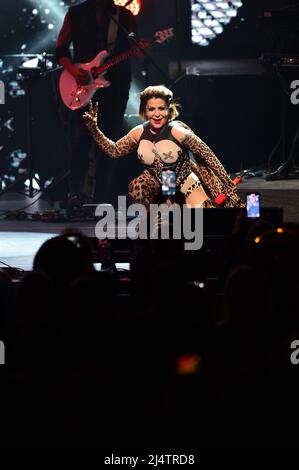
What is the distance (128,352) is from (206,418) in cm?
28

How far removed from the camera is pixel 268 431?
10.4ft

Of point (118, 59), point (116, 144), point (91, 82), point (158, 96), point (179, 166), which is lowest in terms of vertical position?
point (179, 166)

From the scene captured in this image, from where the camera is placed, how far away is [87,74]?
991 centimetres

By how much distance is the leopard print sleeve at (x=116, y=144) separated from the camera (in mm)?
7477

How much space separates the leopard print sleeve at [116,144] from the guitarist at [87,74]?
243cm

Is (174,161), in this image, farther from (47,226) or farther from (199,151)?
(47,226)

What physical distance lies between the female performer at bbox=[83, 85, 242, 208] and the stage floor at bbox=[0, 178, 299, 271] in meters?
0.58

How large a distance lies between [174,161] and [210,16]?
439 centimetres

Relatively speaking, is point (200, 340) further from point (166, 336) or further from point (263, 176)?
point (263, 176)

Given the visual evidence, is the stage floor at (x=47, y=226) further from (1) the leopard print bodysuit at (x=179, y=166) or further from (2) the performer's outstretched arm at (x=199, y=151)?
(2) the performer's outstretched arm at (x=199, y=151)

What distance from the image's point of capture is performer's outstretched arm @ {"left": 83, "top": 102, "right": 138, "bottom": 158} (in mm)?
7453

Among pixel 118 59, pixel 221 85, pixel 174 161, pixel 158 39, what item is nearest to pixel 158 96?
pixel 174 161

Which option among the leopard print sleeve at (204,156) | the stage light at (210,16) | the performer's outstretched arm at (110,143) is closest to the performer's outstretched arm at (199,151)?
Result: the leopard print sleeve at (204,156)

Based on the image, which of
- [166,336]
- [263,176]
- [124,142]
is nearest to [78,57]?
[263,176]
